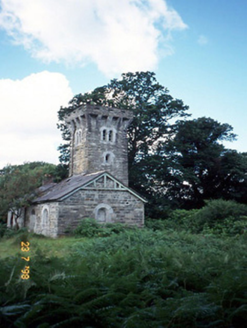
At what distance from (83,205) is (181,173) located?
11874 millimetres

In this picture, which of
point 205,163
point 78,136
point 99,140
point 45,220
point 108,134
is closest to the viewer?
point 45,220

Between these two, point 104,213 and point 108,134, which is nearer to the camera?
point 104,213

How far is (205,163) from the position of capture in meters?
31.3

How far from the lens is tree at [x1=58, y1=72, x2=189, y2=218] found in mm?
28219

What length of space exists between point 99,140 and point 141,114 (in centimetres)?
508

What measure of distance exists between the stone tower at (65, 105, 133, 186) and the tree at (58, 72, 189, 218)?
6.49ft

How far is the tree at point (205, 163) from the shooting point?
30.7 m

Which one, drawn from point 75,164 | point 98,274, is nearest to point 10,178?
point 75,164

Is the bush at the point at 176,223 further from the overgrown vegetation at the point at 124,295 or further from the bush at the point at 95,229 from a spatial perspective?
the overgrown vegetation at the point at 124,295

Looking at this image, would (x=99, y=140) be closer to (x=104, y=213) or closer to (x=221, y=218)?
(x=104, y=213)

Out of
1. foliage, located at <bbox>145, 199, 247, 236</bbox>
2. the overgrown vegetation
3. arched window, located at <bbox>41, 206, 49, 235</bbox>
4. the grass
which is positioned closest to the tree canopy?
foliage, located at <bbox>145, 199, 247, 236</bbox>

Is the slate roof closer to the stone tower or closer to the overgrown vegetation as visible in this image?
the stone tower

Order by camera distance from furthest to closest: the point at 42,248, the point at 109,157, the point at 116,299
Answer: the point at 109,157
the point at 42,248
the point at 116,299

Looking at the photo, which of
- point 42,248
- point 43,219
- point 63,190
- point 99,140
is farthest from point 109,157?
point 42,248
